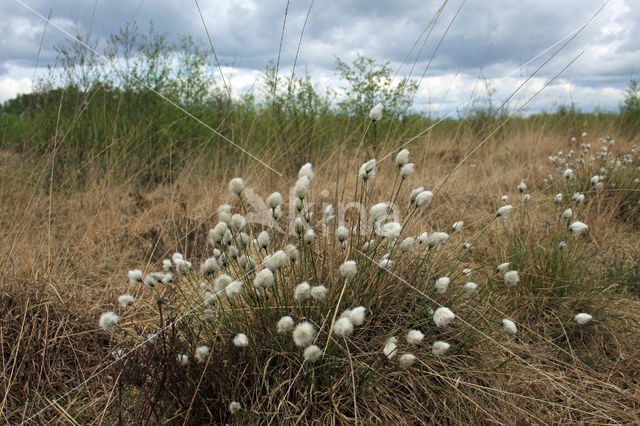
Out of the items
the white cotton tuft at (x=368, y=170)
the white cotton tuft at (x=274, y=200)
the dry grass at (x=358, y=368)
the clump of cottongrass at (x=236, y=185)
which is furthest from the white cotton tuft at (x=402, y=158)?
the clump of cottongrass at (x=236, y=185)

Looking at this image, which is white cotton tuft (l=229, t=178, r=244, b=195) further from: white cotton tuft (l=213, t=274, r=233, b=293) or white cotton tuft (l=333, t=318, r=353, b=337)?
white cotton tuft (l=333, t=318, r=353, b=337)

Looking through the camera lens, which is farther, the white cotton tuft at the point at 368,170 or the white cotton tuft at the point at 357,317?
the white cotton tuft at the point at 368,170

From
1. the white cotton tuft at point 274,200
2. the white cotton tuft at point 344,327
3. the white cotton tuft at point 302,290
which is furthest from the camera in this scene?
the white cotton tuft at point 274,200

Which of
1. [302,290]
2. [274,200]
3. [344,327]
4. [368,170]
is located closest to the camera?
[344,327]

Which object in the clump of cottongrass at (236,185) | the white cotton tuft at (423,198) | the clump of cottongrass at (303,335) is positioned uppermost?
the clump of cottongrass at (236,185)

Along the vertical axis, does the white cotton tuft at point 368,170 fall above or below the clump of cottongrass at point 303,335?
above

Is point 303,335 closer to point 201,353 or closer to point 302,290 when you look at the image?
point 302,290

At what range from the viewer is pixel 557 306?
7.97ft

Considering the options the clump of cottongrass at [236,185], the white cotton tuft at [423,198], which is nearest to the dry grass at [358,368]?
the white cotton tuft at [423,198]

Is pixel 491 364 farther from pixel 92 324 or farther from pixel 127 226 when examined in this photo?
pixel 127 226

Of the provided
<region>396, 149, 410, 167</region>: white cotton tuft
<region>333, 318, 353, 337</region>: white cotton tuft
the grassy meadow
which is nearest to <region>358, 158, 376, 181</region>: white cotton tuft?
the grassy meadow

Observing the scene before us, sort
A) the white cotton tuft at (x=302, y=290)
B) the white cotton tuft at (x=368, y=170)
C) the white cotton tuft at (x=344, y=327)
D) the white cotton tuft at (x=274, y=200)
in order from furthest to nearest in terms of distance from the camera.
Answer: the white cotton tuft at (x=368, y=170)
the white cotton tuft at (x=274, y=200)
the white cotton tuft at (x=302, y=290)
the white cotton tuft at (x=344, y=327)

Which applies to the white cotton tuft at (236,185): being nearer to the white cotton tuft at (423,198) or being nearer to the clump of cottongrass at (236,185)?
the clump of cottongrass at (236,185)

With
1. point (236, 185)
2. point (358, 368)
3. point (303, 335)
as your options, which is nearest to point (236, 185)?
point (236, 185)
